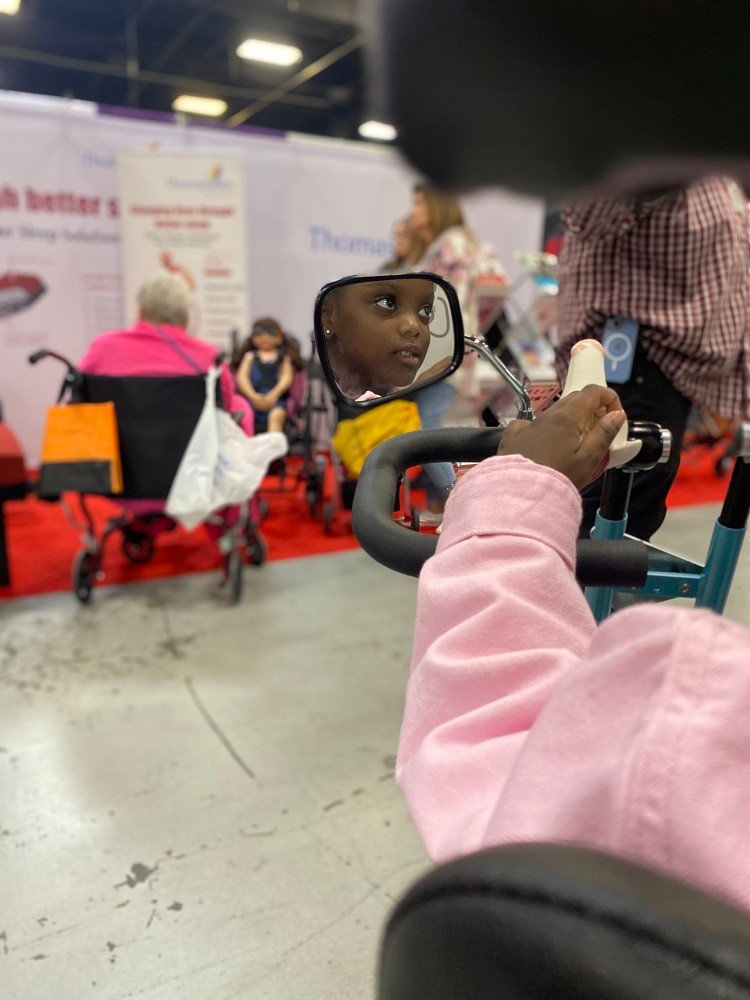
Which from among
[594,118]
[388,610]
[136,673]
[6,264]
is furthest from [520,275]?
[594,118]

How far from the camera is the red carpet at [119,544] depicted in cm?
301

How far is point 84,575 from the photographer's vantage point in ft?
8.79

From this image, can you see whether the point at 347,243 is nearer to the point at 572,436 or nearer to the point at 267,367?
the point at 267,367

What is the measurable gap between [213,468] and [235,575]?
557 mm

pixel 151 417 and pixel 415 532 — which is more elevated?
pixel 415 532

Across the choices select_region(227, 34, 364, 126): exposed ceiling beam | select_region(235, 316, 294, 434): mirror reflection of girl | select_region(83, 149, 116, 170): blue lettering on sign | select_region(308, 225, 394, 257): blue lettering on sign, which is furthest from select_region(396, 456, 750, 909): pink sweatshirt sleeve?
select_region(227, 34, 364, 126): exposed ceiling beam

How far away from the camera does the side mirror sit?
612 millimetres

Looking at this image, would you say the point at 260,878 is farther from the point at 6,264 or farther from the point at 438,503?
the point at 6,264

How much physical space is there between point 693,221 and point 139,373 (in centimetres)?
212

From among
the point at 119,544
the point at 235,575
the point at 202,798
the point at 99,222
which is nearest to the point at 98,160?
the point at 99,222

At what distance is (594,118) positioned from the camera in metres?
1.00

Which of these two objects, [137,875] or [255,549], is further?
[255,549]

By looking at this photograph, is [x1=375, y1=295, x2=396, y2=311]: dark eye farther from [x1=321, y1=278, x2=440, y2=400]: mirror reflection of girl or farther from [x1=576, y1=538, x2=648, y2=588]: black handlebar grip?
[x1=576, y1=538, x2=648, y2=588]: black handlebar grip

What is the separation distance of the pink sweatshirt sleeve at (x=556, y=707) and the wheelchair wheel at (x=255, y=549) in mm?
2609
